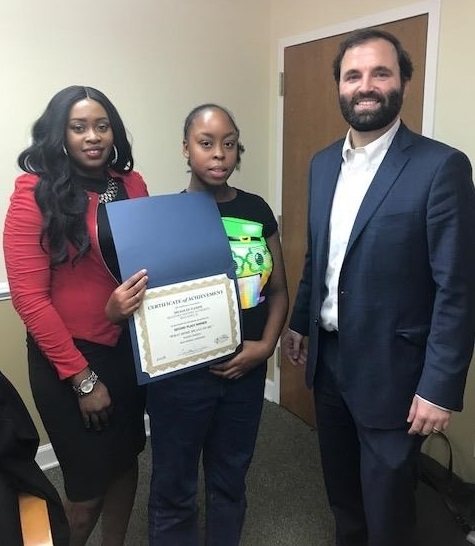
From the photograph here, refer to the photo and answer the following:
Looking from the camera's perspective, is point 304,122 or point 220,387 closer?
point 220,387

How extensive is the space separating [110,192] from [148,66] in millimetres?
1221

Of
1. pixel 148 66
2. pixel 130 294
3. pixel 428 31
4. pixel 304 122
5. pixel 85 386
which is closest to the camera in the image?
pixel 130 294

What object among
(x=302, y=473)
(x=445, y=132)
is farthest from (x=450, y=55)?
(x=302, y=473)

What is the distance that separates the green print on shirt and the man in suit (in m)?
0.18

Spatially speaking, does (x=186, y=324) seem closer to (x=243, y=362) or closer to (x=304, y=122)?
(x=243, y=362)

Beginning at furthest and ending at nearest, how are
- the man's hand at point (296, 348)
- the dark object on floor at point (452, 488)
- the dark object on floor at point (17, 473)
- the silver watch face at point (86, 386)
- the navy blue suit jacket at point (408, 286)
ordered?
1. the dark object on floor at point (452, 488)
2. the man's hand at point (296, 348)
3. the silver watch face at point (86, 386)
4. the navy blue suit jacket at point (408, 286)
5. the dark object on floor at point (17, 473)

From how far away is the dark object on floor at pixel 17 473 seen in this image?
1.01 meters

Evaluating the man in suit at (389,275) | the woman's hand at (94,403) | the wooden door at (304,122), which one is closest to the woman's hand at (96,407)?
the woman's hand at (94,403)

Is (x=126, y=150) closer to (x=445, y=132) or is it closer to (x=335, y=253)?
(x=335, y=253)

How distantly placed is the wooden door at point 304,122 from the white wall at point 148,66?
0.62 feet

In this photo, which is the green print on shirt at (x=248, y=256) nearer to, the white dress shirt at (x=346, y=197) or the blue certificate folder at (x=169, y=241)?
the blue certificate folder at (x=169, y=241)

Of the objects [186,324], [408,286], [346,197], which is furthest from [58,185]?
[408,286]

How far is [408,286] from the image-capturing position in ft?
4.27

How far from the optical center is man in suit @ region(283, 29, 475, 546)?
1243mm
